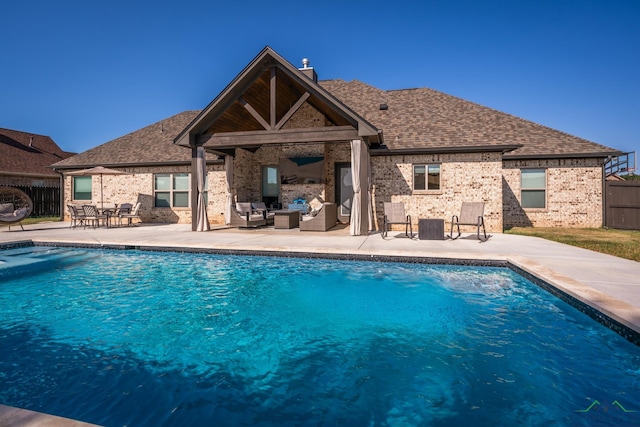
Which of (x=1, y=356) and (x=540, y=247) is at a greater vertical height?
(x=540, y=247)

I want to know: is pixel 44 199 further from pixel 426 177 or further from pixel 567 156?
pixel 567 156

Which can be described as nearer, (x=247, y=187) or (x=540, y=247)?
(x=540, y=247)

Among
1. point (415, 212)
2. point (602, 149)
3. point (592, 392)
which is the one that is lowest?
point (592, 392)

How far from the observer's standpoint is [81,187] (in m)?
17.1

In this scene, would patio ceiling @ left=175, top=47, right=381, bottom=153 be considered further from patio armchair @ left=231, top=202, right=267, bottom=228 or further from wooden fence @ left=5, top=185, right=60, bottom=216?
wooden fence @ left=5, top=185, right=60, bottom=216

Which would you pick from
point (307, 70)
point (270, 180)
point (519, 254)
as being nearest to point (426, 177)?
point (519, 254)

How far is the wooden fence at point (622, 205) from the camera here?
507 inches

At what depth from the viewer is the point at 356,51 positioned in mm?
15703

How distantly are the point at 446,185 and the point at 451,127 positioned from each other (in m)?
2.94

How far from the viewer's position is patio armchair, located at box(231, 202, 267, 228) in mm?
12742

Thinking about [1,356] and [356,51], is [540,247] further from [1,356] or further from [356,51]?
[356,51]

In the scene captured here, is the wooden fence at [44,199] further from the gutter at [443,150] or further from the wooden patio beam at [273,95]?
the gutter at [443,150]

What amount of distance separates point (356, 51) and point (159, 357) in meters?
15.7

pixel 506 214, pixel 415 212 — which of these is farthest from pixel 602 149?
pixel 415 212
